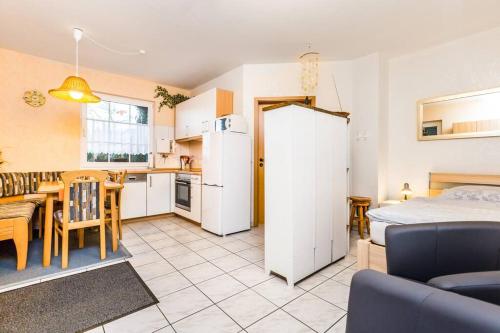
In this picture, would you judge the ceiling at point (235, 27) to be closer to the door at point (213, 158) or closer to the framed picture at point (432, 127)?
the framed picture at point (432, 127)

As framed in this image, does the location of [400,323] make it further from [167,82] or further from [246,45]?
[167,82]

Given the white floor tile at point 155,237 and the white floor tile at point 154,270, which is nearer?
the white floor tile at point 154,270

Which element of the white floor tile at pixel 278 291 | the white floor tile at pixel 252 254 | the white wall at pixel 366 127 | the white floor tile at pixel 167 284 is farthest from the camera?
the white wall at pixel 366 127

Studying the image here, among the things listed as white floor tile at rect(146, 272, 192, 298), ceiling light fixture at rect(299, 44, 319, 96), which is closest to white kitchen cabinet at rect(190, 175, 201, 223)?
white floor tile at rect(146, 272, 192, 298)

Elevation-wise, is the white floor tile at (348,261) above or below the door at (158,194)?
below

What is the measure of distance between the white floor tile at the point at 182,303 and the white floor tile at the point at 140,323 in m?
0.06

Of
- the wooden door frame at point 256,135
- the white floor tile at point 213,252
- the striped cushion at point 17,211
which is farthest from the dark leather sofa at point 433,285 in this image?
the striped cushion at point 17,211

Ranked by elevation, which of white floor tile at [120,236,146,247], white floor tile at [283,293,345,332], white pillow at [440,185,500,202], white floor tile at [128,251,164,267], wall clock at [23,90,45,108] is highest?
wall clock at [23,90,45,108]

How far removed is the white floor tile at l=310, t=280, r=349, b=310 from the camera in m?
1.85

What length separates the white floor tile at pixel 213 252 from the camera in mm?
2740

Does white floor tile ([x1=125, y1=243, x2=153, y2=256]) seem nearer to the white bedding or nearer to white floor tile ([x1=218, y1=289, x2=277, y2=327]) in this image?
white floor tile ([x1=218, y1=289, x2=277, y2=327])

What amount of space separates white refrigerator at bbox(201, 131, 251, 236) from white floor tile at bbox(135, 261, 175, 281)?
1077 mm

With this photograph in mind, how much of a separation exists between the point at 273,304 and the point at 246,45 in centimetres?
324

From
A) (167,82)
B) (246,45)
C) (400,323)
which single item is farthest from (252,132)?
(400,323)
